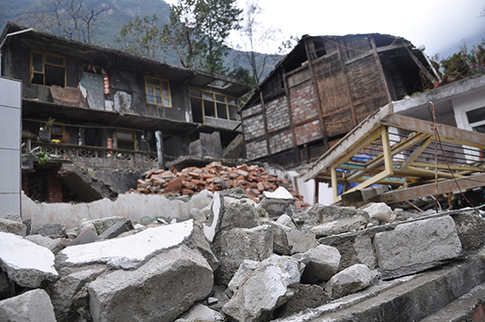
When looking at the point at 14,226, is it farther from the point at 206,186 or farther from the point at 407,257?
the point at 206,186

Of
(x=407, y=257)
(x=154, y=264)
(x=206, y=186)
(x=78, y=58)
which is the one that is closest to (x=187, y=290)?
(x=154, y=264)

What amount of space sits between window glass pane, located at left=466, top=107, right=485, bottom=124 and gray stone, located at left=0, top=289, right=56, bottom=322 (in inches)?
444

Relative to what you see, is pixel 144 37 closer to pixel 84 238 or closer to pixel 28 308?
pixel 84 238

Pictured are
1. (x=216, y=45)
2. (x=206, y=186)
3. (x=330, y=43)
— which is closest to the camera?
(x=206, y=186)

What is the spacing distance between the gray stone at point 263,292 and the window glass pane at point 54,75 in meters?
17.9

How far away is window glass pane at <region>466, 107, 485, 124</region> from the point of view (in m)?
9.30

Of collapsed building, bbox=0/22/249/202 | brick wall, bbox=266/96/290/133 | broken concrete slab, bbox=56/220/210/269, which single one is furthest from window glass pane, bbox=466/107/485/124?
collapsed building, bbox=0/22/249/202

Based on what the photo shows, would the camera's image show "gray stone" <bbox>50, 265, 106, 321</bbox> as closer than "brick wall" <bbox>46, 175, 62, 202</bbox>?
Yes

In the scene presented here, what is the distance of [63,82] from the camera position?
1700 cm

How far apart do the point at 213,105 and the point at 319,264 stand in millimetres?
21127

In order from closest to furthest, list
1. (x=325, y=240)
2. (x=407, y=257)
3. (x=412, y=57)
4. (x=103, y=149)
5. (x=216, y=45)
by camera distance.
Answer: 1. (x=407, y=257)
2. (x=325, y=240)
3. (x=412, y=57)
4. (x=103, y=149)
5. (x=216, y=45)

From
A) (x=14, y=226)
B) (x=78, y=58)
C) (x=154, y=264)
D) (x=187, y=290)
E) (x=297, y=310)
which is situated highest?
(x=78, y=58)

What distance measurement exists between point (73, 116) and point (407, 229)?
1661cm

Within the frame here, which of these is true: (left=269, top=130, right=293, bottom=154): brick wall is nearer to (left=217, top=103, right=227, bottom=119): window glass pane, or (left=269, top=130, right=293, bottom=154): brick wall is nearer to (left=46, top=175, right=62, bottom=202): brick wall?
(left=217, top=103, right=227, bottom=119): window glass pane
